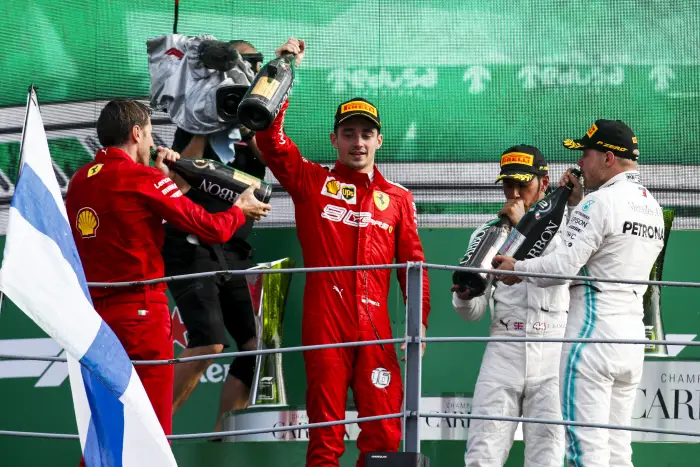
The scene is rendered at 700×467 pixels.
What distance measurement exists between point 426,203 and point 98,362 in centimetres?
360

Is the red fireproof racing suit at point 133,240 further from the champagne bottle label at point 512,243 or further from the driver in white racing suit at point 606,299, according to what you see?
the driver in white racing suit at point 606,299

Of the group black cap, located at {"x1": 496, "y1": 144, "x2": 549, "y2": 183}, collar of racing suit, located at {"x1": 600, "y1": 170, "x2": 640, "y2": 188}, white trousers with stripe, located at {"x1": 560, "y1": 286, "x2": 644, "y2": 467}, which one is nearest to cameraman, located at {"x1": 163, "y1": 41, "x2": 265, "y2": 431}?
black cap, located at {"x1": 496, "y1": 144, "x2": 549, "y2": 183}

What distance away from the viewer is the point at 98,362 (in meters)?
3.37

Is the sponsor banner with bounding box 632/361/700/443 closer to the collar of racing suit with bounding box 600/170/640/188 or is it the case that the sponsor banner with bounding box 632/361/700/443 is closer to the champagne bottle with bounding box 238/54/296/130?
the collar of racing suit with bounding box 600/170/640/188

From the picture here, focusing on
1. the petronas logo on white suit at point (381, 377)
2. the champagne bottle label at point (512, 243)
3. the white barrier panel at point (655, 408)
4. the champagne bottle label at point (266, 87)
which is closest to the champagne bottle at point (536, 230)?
the champagne bottle label at point (512, 243)

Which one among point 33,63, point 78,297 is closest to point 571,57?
point 33,63

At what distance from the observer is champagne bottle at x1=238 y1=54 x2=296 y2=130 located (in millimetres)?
5000

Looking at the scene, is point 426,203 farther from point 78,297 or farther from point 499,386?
point 78,297

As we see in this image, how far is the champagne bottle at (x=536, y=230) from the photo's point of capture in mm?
5215

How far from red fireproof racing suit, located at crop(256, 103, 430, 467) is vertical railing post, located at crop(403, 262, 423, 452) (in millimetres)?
600

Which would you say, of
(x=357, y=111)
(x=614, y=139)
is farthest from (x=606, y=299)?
(x=357, y=111)

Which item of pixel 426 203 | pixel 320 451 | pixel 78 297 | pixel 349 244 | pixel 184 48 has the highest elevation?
pixel 184 48

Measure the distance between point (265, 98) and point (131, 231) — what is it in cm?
81

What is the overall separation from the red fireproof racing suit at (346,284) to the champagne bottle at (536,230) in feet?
1.35
